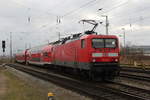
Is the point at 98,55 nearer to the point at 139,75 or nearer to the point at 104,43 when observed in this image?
the point at 104,43

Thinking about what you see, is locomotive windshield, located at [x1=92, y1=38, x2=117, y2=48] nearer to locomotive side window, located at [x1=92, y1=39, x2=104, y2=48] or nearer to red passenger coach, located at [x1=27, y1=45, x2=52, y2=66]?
locomotive side window, located at [x1=92, y1=39, x2=104, y2=48]

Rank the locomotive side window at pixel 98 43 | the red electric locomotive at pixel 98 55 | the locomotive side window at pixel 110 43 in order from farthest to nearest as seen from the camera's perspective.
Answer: the locomotive side window at pixel 110 43
the locomotive side window at pixel 98 43
the red electric locomotive at pixel 98 55

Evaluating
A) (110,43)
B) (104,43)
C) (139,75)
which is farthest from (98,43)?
(139,75)

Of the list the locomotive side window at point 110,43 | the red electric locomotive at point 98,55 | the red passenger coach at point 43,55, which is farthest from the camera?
the red passenger coach at point 43,55

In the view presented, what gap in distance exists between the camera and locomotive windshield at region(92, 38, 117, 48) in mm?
16266

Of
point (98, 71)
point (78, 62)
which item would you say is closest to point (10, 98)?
point (98, 71)

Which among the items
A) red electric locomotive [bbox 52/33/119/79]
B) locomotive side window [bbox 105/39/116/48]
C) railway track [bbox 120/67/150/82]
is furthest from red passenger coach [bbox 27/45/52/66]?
locomotive side window [bbox 105/39/116/48]

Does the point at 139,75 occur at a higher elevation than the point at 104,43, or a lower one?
lower

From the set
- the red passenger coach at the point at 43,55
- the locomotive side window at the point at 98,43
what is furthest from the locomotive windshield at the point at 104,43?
the red passenger coach at the point at 43,55

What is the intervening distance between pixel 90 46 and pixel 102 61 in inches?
50.2

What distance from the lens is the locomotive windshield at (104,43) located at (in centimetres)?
1627

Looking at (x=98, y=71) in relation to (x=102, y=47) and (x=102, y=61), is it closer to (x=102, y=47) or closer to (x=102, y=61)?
(x=102, y=61)

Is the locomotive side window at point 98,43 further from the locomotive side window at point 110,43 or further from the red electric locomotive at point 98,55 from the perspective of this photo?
the locomotive side window at point 110,43

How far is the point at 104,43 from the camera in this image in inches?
651
